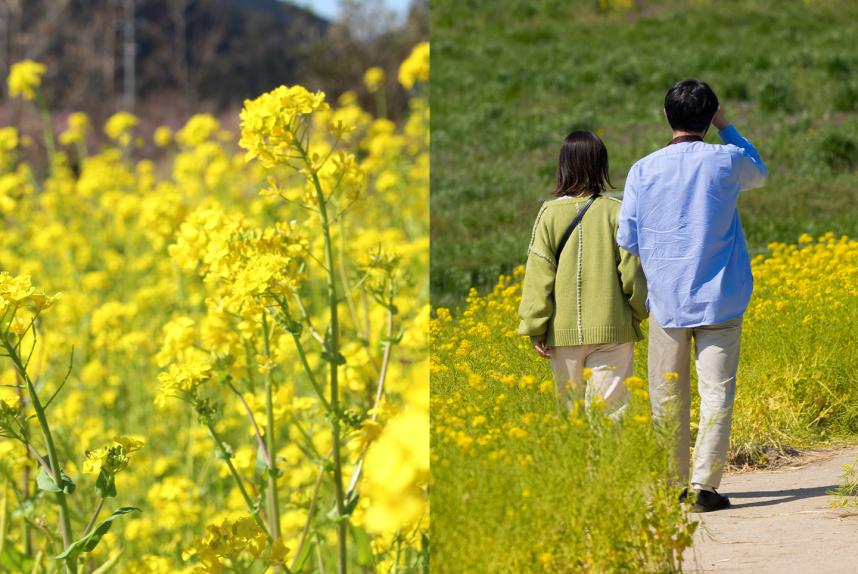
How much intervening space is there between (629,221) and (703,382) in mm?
491

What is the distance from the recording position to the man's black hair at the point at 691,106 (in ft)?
9.92

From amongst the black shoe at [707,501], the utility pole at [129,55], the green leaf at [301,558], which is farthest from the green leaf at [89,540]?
the utility pole at [129,55]

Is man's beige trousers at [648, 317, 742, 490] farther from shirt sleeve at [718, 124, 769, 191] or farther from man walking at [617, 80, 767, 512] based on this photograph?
shirt sleeve at [718, 124, 769, 191]

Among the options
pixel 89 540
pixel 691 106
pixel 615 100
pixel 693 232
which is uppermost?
pixel 615 100

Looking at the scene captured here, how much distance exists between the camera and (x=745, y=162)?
9.97ft

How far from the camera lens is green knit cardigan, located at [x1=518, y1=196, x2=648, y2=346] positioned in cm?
304

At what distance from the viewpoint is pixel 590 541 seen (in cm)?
248

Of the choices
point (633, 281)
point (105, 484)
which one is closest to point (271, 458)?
point (105, 484)

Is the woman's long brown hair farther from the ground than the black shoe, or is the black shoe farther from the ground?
the woman's long brown hair

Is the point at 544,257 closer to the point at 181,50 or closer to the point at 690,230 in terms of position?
the point at 690,230

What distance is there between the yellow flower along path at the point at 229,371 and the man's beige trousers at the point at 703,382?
0.63m

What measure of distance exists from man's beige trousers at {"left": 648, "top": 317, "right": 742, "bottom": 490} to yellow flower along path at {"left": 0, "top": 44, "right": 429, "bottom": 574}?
2.08 feet

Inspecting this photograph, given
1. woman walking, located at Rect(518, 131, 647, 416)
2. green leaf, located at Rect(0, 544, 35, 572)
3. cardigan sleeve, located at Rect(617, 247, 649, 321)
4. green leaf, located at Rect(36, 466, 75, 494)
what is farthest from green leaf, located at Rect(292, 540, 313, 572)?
cardigan sleeve, located at Rect(617, 247, 649, 321)

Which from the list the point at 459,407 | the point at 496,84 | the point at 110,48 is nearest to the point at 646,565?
the point at 459,407
